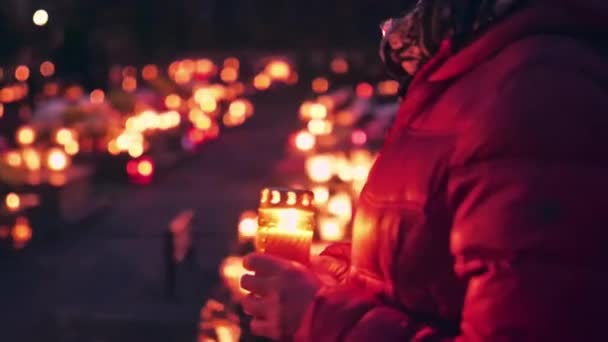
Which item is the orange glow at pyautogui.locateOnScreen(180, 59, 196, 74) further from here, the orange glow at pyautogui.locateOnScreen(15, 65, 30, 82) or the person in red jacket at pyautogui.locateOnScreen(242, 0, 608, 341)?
the person in red jacket at pyautogui.locateOnScreen(242, 0, 608, 341)

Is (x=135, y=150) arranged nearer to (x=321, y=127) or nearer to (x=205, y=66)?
(x=321, y=127)

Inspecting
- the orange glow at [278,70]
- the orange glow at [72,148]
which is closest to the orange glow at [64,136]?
the orange glow at [72,148]

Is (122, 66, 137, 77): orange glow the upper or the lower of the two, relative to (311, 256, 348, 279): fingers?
lower

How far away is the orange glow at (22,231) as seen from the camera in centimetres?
1741

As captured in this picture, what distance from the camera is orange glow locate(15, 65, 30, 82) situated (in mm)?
32294

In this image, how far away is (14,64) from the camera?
3170cm

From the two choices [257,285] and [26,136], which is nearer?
[257,285]

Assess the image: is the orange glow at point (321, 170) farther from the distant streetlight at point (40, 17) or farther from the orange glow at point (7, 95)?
the orange glow at point (7, 95)

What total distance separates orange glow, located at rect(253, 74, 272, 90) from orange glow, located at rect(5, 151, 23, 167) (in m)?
47.8

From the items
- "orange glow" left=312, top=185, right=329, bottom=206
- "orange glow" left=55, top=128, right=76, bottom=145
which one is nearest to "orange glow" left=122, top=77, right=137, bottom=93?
"orange glow" left=55, top=128, right=76, bottom=145

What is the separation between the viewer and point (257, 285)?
1964 millimetres

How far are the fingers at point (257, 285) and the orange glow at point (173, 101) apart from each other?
3588cm

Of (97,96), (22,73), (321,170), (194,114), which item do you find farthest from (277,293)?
(194,114)

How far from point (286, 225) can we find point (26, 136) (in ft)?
81.0
